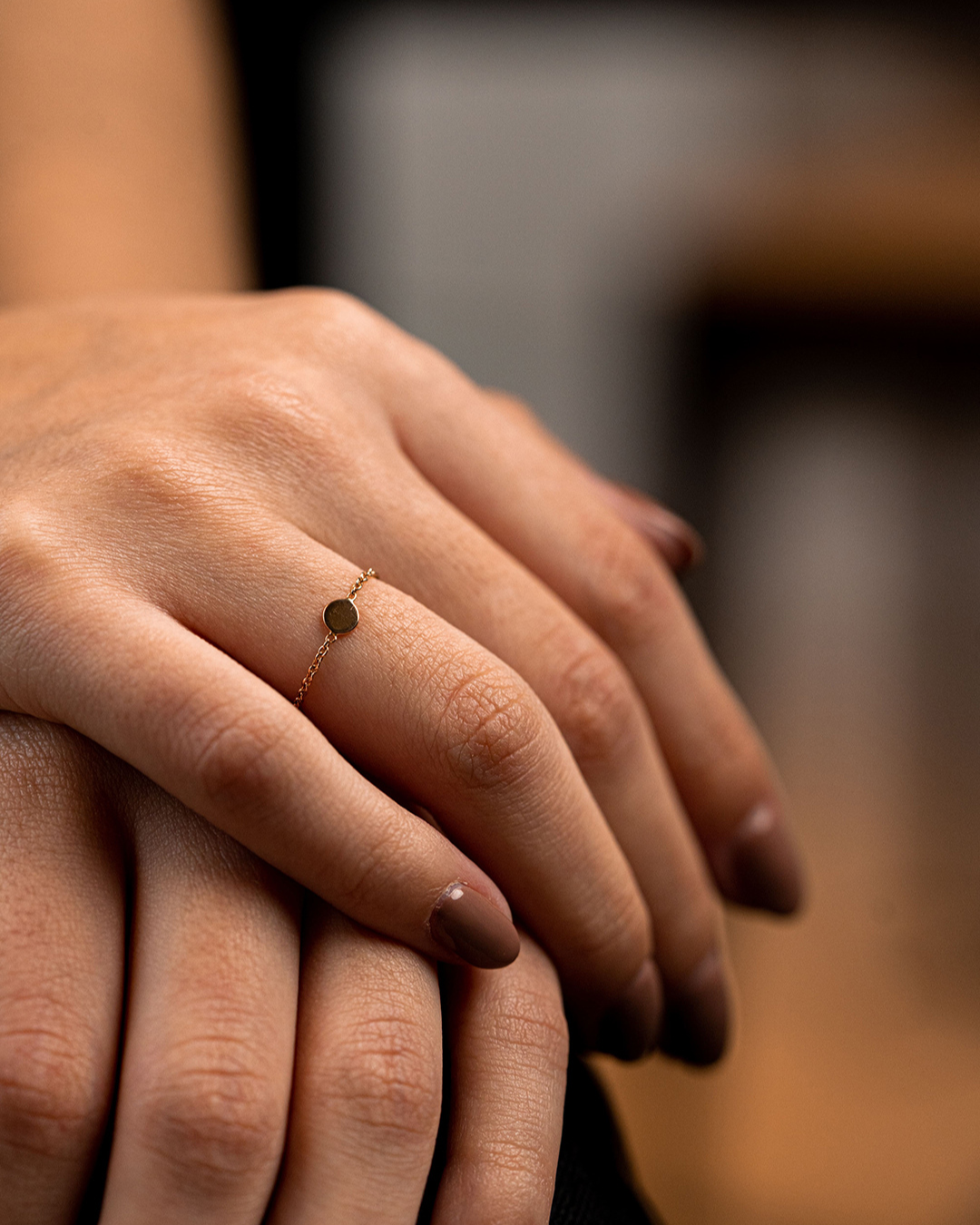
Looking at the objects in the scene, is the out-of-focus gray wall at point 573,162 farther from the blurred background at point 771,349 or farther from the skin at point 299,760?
the skin at point 299,760

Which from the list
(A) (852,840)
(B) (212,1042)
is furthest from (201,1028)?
(A) (852,840)

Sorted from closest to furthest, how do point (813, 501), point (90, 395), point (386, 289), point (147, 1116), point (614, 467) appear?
point (147, 1116), point (90, 395), point (386, 289), point (614, 467), point (813, 501)

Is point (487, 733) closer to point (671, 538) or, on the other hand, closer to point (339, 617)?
point (339, 617)

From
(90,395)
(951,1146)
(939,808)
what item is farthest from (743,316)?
(90,395)

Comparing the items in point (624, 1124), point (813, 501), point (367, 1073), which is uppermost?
point (367, 1073)

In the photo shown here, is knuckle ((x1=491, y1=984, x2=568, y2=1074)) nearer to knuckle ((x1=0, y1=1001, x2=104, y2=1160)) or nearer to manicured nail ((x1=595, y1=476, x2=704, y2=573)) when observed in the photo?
knuckle ((x1=0, y1=1001, x2=104, y2=1160))

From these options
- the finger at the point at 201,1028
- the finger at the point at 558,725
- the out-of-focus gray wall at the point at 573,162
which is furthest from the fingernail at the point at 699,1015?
the out-of-focus gray wall at the point at 573,162

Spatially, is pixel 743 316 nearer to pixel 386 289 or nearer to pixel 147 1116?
pixel 386 289
